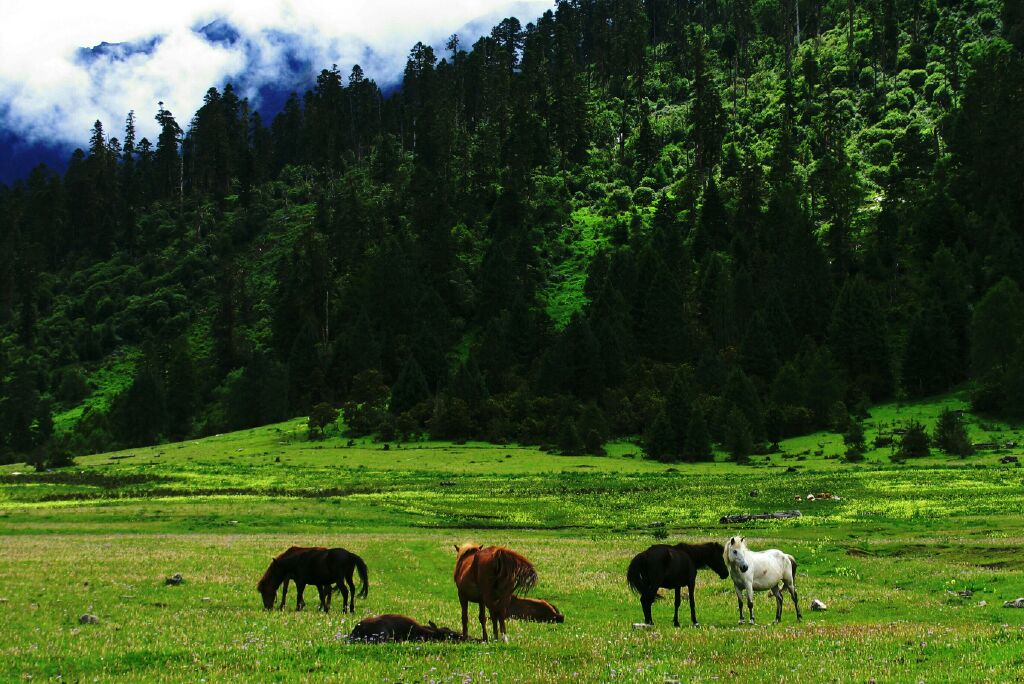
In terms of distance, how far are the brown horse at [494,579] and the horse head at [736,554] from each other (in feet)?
17.5

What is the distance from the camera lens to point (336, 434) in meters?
111

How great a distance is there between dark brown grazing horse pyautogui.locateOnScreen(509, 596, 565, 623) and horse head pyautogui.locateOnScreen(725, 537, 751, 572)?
4.49 metres

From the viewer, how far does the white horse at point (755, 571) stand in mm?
19484

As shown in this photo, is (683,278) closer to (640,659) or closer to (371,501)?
(371,501)

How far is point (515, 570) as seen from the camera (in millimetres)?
16484

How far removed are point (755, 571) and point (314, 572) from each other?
11.0 metres

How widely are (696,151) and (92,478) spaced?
5219 inches

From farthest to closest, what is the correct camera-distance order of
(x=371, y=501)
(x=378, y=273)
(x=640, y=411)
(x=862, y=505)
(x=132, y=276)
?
(x=132, y=276), (x=378, y=273), (x=640, y=411), (x=371, y=501), (x=862, y=505)

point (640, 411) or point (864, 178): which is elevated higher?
point (864, 178)

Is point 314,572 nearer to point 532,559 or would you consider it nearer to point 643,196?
point 532,559

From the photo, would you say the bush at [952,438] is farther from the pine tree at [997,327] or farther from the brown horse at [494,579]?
the brown horse at [494,579]

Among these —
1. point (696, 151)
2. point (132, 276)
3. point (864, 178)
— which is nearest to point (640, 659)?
point (864, 178)

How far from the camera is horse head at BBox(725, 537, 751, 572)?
19469 millimetres

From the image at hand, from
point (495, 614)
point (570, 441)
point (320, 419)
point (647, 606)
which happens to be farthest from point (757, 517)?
point (320, 419)
